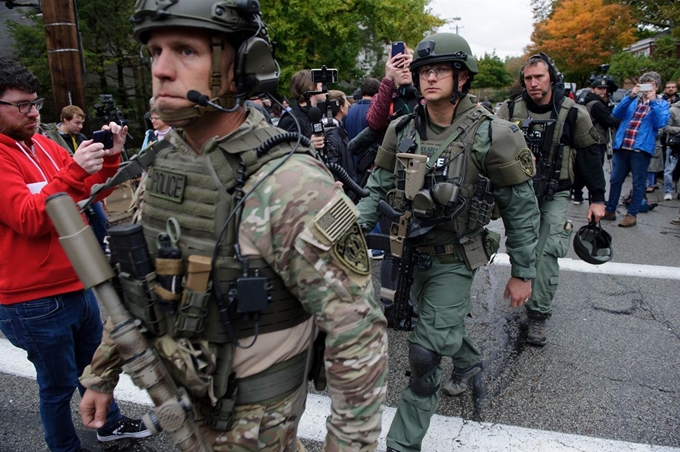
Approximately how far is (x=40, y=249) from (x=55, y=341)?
49 centimetres

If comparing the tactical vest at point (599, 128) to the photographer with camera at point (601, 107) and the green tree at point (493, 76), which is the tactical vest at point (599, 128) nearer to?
the photographer with camera at point (601, 107)

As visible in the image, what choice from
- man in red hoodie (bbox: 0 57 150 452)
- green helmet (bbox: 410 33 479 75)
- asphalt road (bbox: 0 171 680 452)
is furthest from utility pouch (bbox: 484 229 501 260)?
man in red hoodie (bbox: 0 57 150 452)

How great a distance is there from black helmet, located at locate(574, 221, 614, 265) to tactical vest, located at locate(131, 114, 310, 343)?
3627 millimetres

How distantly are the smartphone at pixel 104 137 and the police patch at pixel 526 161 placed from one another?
2252 millimetres

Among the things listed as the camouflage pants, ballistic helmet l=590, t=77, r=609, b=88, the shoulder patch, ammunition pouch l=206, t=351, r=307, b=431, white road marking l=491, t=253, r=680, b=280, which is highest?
ballistic helmet l=590, t=77, r=609, b=88

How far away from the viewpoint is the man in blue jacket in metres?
7.00

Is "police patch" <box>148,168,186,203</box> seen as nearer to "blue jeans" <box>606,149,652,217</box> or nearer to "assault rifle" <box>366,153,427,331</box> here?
"assault rifle" <box>366,153,427,331</box>

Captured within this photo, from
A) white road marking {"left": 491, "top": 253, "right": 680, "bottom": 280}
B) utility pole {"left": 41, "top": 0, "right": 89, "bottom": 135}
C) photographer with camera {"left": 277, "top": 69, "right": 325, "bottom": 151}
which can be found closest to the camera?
photographer with camera {"left": 277, "top": 69, "right": 325, "bottom": 151}

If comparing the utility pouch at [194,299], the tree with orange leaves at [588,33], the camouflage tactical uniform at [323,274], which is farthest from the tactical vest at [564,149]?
the tree with orange leaves at [588,33]

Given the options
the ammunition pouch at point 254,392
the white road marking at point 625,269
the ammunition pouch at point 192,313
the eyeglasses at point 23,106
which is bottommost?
the white road marking at point 625,269

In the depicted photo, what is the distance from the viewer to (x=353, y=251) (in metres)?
1.41

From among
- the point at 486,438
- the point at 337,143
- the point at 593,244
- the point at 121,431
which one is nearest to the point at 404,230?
the point at 486,438

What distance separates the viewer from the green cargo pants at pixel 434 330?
8.67 ft

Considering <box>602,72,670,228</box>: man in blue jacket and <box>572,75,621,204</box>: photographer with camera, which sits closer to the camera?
<box>602,72,670,228</box>: man in blue jacket
